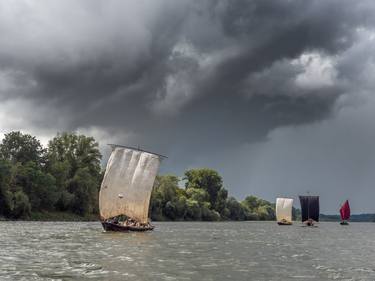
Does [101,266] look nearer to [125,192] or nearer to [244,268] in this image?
[244,268]

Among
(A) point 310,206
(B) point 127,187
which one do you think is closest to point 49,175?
(B) point 127,187

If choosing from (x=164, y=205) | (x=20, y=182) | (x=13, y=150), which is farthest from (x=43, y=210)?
(x=164, y=205)

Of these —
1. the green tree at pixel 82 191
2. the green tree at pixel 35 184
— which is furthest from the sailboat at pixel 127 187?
the green tree at pixel 82 191

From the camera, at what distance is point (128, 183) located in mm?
84062

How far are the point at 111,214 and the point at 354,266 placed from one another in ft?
164

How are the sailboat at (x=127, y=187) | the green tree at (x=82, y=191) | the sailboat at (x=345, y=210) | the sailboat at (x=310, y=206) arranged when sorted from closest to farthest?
1. the sailboat at (x=127, y=187)
2. the green tree at (x=82, y=191)
3. the sailboat at (x=310, y=206)
4. the sailboat at (x=345, y=210)

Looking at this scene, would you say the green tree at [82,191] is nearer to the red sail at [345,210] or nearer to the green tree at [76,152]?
→ the green tree at [76,152]

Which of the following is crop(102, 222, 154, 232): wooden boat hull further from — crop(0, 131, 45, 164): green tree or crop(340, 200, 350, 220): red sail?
crop(340, 200, 350, 220): red sail

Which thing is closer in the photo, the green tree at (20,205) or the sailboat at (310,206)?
the green tree at (20,205)

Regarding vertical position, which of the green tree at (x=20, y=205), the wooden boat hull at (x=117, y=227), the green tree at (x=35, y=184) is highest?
the green tree at (x=35, y=184)

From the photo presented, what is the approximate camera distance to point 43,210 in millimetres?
139750

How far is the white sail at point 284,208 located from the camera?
566 ft

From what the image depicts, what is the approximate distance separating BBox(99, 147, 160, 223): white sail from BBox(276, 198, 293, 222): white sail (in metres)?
94.7

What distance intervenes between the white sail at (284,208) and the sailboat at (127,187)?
94378 millimetres
